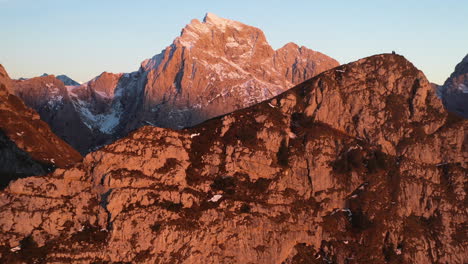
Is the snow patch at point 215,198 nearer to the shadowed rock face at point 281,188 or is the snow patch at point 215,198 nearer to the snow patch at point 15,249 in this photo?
the shadowed rock face at point 281,188

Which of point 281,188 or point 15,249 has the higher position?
point 281,188

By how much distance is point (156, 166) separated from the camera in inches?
6481

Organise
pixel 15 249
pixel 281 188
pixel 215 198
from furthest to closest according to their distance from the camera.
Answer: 1. pixel 281 188
2. pixel 215 198
3. pixel 15 249

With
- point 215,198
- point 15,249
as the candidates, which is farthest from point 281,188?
point 15,249

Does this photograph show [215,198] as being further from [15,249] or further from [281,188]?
[15,249]

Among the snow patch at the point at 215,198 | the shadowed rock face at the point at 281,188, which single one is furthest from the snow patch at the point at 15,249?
the snow patch at the point at 215,198

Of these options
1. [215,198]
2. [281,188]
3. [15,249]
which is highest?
[281,188]

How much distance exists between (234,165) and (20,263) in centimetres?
4972

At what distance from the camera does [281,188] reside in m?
172

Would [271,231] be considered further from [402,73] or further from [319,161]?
[402,73]

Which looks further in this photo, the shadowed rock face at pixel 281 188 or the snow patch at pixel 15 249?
the shadowed rock face at pixel 281 188

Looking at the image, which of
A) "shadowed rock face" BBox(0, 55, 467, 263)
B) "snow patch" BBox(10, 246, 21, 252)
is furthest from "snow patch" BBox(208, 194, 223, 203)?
"snow patch" BBox(10, 246, 21, 252)

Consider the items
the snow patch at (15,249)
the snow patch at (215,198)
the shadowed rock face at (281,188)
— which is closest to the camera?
the snow patch at (15,249)

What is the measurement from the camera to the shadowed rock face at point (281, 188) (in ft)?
505
